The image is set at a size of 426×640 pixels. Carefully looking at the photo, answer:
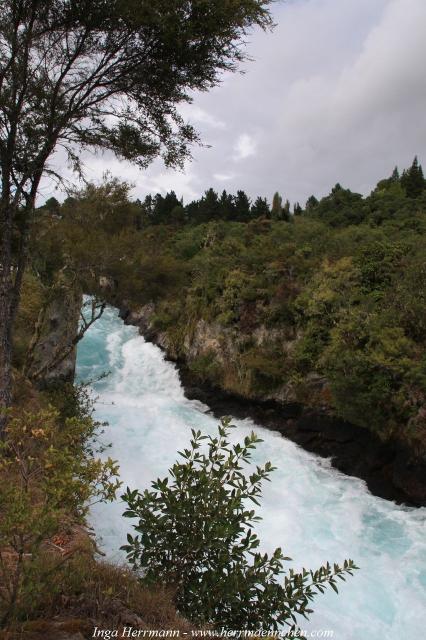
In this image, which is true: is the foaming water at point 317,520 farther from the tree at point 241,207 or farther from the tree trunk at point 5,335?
the tree at point 241,207

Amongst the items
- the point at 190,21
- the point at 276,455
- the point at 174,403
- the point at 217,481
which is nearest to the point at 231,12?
the point at 190,21

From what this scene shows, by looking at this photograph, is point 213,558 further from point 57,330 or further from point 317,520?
point 57,330

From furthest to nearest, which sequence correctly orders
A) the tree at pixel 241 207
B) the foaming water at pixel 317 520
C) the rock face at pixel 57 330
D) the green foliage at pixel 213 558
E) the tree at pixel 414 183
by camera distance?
the tree at pixel 241 207 < the tree at pixel 414 183 < the rock face at pixel 57 330 < the foaming water at pixel 317 520 < the green foliage at pixel 213 558

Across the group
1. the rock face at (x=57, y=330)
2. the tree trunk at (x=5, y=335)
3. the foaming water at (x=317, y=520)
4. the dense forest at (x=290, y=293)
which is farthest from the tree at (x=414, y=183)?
the tree trunk at (x=5, y=335)

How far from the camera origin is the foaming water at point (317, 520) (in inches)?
280

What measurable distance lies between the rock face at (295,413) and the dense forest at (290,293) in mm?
118

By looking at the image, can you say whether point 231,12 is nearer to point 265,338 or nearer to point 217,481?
point 217,481

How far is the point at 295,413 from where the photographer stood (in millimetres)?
14086

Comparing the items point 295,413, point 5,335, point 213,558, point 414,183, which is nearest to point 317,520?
point 295,413

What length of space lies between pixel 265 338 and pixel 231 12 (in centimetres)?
1183

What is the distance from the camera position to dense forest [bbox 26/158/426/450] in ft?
32.0

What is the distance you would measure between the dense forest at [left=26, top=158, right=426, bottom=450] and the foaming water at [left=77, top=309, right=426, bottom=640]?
1795 millimetres

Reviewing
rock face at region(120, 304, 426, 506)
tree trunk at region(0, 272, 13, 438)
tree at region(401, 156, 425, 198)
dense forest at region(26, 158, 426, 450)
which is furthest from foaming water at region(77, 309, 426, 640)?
tree at region(401, 156, 425, 198)

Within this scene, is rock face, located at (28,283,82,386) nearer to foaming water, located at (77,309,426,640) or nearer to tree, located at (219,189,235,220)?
foaming water, located at (77,309,426,640)
